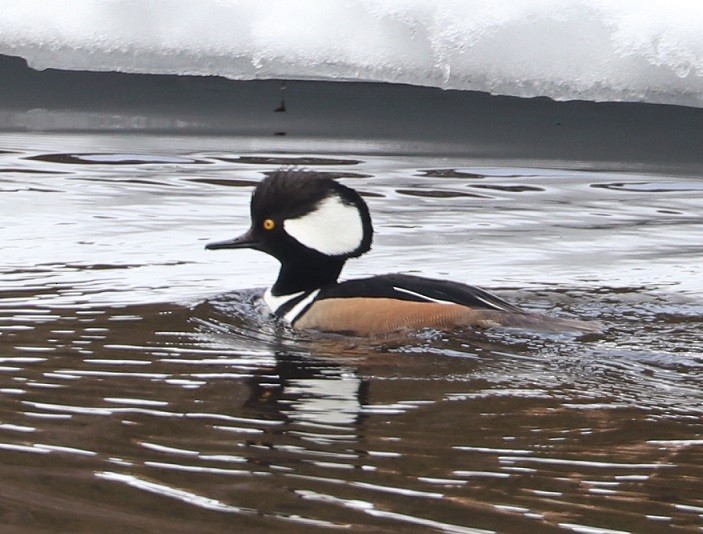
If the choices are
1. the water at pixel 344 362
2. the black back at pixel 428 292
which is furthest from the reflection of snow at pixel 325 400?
the black back at pixel 428 292

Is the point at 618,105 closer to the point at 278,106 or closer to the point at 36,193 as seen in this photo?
the point at 278,106

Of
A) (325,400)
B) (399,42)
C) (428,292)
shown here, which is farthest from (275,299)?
(399,42)

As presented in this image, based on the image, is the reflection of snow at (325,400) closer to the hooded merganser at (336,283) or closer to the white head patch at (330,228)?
the hooded merganser at (336,283)

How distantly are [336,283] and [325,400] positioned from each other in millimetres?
1616

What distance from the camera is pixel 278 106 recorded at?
24.7 ft

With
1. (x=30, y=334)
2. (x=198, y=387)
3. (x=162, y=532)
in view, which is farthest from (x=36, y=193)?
(x=162, y=532)

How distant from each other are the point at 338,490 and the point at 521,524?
364 mm

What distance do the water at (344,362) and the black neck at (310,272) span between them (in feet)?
0.66

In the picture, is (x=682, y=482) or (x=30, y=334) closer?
(x=682, y=482)

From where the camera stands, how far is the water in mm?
2533

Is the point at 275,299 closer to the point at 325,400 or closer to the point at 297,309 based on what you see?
the point at 297,309

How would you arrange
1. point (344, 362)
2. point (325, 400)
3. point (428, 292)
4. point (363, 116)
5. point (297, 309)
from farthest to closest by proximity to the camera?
Result: point (363, 116) → point (297, 309) → point (428, 292) → point (344, 362) → point (325, 400)

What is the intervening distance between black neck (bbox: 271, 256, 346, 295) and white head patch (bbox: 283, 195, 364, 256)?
1.8 inches

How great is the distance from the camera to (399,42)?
724cm
